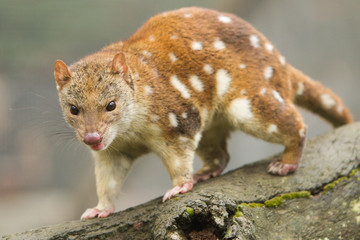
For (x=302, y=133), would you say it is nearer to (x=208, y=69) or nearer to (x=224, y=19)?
(x=208, y=69)

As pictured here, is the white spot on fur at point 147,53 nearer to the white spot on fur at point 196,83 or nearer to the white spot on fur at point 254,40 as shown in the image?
the white spot on fur at point 196,83

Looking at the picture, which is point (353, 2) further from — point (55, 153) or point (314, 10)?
point (55, 153)

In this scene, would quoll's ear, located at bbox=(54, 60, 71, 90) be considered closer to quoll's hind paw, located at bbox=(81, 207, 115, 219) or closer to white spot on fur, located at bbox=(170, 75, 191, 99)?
white spot on fur, located at bbox=(170, 75, 191, 99)

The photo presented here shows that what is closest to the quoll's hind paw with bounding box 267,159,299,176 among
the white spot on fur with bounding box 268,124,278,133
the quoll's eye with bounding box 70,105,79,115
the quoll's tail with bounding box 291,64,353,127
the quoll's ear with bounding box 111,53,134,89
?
the white spot on fur with bounding box 268,124,278,133

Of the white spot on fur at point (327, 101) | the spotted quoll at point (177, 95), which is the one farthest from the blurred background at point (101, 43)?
the spotted quoll at point (177, 95)

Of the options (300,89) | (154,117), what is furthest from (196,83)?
(300,89)

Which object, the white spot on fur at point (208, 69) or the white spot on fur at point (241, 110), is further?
the white spot on fur at point (208, 69)

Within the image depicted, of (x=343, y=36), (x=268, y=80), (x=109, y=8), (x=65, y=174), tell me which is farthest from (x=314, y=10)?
(x=65, y=174)
